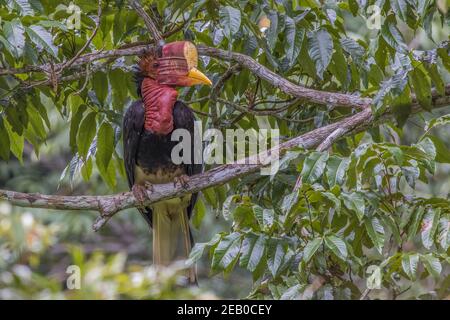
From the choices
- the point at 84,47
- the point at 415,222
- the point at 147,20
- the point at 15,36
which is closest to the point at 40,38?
the point at 15,36

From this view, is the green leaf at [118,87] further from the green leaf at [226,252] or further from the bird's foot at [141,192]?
the green leaf at [226,252]

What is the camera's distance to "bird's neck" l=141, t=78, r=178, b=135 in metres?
3.55

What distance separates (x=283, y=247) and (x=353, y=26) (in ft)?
14.5

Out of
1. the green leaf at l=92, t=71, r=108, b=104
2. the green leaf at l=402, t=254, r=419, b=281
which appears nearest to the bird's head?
the green leaf at l=92, t=71, r=108, b=104

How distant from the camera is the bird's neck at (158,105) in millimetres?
3553

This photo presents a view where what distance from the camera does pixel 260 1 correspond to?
3111mm

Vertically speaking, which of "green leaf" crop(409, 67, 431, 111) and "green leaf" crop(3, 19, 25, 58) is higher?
"green leaf" crop(3, 19, 25, 58)

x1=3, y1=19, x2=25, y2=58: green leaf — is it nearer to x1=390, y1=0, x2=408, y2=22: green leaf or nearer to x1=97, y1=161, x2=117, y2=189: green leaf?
x1=97, y1=161, x2=117, y2=189: green leaf

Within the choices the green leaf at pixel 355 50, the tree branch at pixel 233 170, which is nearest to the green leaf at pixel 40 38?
the tree branch at pixel 233 170

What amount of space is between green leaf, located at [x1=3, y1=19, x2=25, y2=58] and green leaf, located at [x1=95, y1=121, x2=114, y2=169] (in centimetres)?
69

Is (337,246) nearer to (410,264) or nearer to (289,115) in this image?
(410,264)

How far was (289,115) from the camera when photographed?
11.9ft

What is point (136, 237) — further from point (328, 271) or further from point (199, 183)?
point (328, 271)

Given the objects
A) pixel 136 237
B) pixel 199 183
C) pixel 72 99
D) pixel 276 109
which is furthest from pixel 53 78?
pixel 136 237
